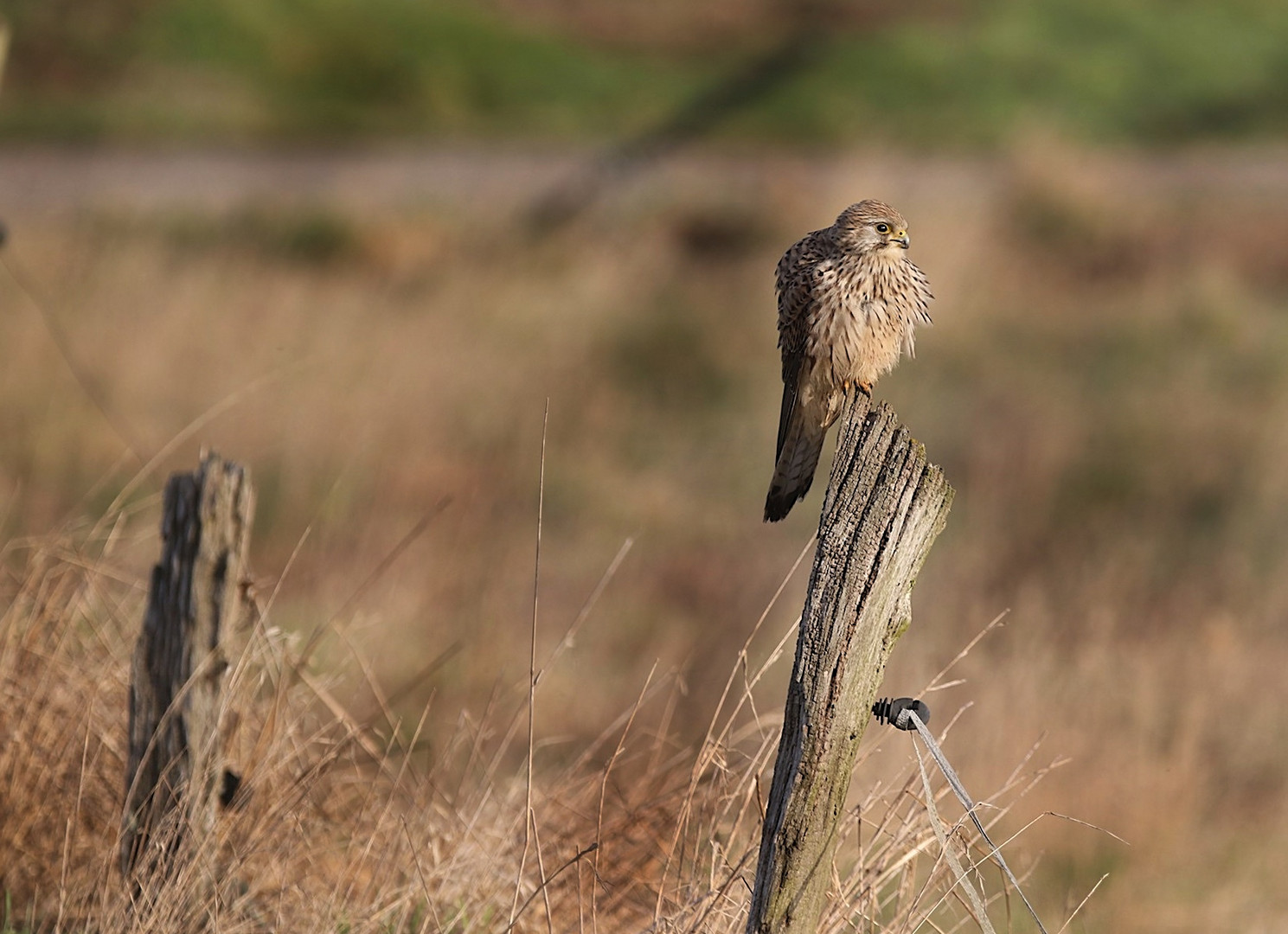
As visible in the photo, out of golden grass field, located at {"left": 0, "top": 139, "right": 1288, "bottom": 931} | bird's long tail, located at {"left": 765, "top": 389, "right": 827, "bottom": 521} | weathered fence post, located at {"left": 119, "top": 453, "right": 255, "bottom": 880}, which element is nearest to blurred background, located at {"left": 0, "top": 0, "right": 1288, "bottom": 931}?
golden grass field, located at {"left": 0, "top": 139, "right": 1288, "bottom": 931}

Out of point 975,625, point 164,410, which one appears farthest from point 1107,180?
point 164,410

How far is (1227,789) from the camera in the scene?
295 inches

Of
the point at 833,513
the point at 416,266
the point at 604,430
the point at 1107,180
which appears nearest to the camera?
the point at 833,513

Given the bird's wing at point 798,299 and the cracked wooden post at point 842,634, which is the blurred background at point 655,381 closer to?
the bird's wing at point 798,299

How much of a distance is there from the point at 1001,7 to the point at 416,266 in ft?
46.6

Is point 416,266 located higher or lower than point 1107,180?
lower

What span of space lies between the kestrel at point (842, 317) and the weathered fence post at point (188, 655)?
122 centimetres

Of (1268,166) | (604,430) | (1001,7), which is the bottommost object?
(604,430)

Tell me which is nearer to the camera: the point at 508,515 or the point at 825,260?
the point at 825,260

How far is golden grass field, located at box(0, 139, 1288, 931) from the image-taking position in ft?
10.8

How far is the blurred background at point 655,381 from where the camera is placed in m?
7.57

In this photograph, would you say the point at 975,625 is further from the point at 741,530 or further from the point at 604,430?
the point at 604,430

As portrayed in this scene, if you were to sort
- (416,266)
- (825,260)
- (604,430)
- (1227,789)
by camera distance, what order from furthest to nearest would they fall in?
(416,266) < (604,430) < (1227,789) < (825,260)

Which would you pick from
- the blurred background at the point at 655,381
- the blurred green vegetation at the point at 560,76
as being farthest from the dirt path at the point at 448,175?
the blurred green vegetation at the point at 560,76
